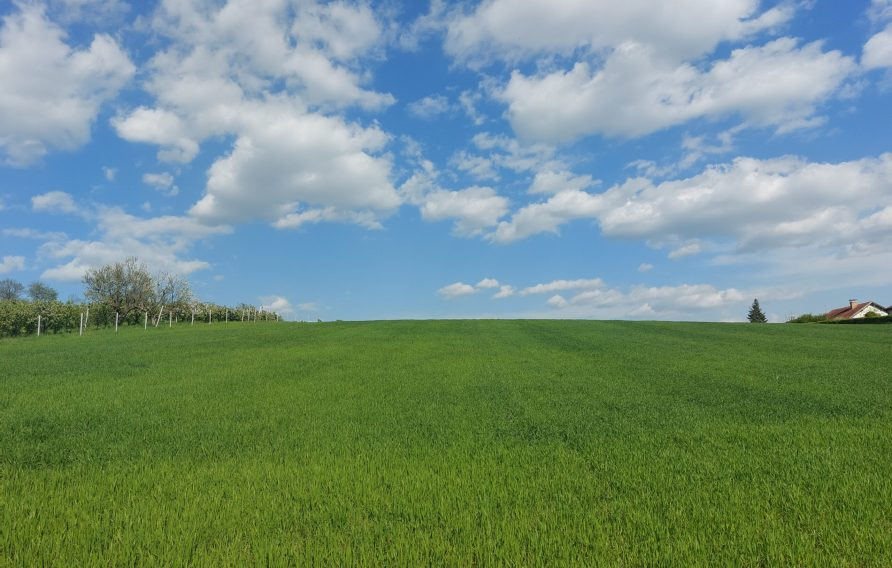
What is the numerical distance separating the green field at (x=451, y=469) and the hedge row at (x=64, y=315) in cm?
3723

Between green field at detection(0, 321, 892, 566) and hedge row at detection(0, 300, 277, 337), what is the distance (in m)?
37.2

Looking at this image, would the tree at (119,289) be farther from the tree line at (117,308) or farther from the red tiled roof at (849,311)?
the red tiled roof at (849,311)

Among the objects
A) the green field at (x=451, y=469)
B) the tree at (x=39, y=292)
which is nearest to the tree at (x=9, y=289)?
the tree at (x=39, y=292)

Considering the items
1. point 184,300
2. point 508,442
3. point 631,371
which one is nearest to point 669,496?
point 508,442

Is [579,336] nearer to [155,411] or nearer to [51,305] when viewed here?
[155,411]

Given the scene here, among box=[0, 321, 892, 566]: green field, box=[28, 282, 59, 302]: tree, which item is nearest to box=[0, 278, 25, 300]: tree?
box=[28, 282, 59, 302]: tree

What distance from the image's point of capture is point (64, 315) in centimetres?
4988

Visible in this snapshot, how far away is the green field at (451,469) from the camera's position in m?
5.09

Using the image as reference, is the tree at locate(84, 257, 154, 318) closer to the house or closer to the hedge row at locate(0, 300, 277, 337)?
the hedge row at locate(0, 300, 277, 337)

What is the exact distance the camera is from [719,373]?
54.7ft

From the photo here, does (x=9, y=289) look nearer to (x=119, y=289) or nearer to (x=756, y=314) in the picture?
(x=119, y=289)

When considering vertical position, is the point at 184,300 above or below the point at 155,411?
above

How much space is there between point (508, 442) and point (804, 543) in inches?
174

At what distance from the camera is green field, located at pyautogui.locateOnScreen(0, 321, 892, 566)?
5.09 m
